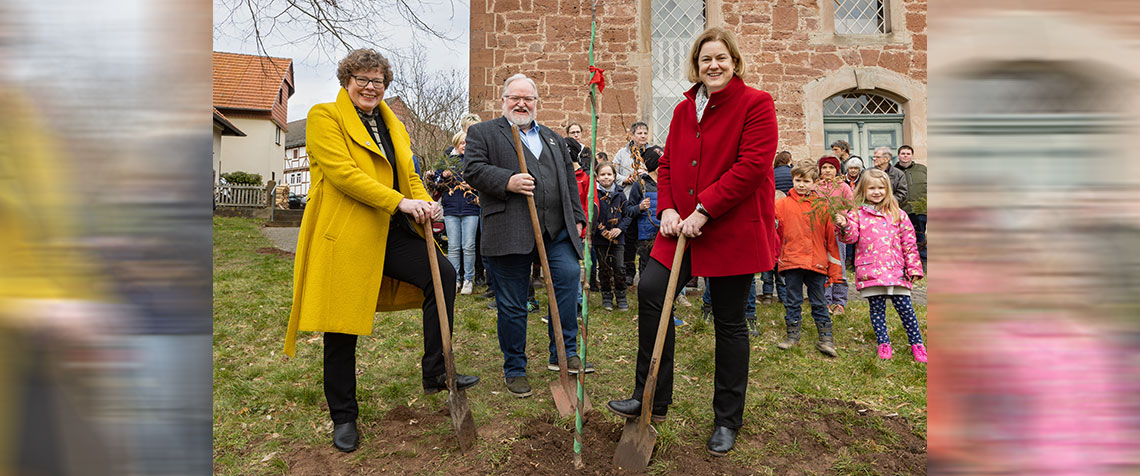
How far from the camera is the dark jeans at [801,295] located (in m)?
4.73

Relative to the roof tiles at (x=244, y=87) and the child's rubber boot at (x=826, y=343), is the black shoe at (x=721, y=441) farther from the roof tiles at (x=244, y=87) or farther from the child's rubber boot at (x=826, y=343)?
the roof tiles at (x=244, y=87)

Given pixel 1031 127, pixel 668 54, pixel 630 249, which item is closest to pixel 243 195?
pixel 668 54

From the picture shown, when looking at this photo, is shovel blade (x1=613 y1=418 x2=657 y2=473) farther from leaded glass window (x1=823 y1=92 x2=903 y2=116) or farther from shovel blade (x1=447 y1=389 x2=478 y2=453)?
leaded glass window (x1=823 y1=92 x2=903 y2=116)

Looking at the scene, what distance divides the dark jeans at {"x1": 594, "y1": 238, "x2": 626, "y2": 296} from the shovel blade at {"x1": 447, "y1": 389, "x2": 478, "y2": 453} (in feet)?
9.93

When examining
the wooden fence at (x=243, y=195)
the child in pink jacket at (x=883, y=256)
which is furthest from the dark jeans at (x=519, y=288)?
the wooden fence at (x=243, y=195)

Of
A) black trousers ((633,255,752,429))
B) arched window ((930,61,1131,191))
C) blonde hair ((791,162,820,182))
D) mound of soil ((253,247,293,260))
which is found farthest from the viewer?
mound of soil ((253,247,293,260))

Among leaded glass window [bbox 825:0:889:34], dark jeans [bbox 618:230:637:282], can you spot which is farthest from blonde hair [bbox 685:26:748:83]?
leaded glass window [bbox 825:0:889:34]

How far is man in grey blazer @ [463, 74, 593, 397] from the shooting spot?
3.59 metres

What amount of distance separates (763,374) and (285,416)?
9.58ft

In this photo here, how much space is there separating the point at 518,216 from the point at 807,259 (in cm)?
255

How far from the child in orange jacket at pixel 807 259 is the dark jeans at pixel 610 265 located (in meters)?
1.51

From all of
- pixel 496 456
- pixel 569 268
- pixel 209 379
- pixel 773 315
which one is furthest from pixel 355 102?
pixel 773 315

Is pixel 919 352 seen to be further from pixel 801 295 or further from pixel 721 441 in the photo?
pixel 721 441

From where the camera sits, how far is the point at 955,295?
2.07 ft
